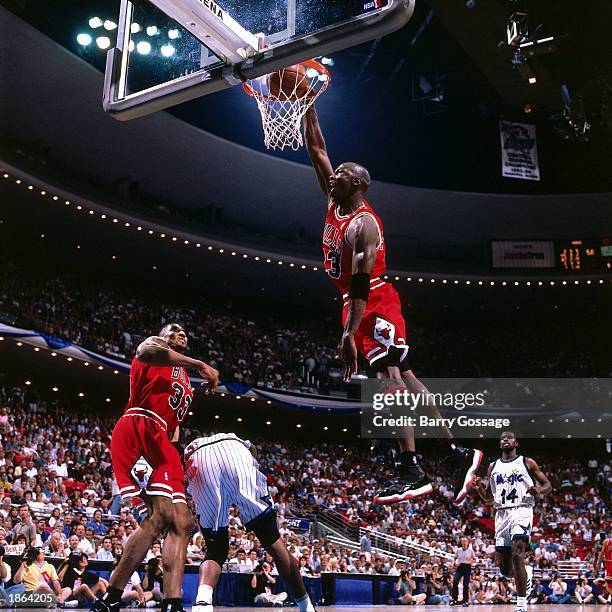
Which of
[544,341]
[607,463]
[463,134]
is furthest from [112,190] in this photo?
[607,463]

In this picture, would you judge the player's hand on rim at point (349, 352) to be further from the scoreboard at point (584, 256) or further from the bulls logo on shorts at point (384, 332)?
the scoreboard at point (584, 256)

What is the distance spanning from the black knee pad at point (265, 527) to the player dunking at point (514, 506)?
16.7 feet

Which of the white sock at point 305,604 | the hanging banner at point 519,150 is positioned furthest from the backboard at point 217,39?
the hanging banner at point 519,150

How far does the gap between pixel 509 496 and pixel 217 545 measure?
565 centimetres

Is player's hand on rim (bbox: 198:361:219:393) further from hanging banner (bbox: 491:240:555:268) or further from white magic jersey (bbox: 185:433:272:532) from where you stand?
hanging banner (bbox: 491:240:555:268)

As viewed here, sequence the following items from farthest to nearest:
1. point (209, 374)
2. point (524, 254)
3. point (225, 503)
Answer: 1. point (524, 254)
2. point (225, 503)
3. point (209, 374)

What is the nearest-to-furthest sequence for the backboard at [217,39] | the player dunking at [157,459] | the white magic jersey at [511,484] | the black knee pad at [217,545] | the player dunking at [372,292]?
the backboard at [217,39], the player dunking at [157,459], the player dunking at [372,292], the black knee pad at [217,545], the white magic jersey at [511,484]

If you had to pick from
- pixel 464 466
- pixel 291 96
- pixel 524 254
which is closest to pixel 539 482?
pixel 464 466

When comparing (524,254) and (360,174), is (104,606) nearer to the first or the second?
(360,174)

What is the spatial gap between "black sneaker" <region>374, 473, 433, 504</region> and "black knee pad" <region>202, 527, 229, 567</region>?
1263 millimetres

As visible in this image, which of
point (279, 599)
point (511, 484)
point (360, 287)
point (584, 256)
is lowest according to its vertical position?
point (279, 599)

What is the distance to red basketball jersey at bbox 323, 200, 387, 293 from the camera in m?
5.51

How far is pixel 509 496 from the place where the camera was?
1028 centimetres

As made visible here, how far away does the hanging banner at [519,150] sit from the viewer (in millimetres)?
25797
